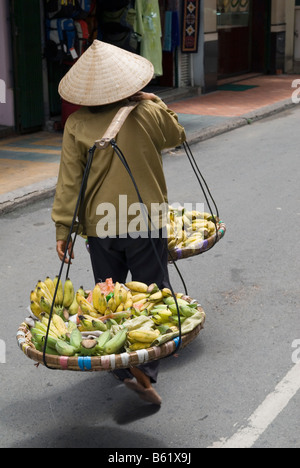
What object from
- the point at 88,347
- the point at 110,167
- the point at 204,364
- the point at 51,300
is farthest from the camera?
the point at 204,364

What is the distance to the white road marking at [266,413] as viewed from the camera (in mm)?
3973

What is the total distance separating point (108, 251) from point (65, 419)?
3.23ft

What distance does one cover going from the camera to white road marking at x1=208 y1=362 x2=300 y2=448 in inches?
156

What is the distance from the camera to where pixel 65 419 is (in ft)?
14.1

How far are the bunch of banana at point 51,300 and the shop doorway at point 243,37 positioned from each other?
14931 mm

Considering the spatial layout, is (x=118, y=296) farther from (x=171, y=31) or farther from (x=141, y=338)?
(x=171, y=31)

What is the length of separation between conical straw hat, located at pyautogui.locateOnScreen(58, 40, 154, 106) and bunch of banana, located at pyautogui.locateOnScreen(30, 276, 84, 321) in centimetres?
102

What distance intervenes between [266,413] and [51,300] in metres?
1.37

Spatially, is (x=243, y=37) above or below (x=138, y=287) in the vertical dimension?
above

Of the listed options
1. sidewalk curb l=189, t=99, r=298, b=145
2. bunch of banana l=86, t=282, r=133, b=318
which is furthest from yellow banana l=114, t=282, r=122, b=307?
sidewalk curb l=189, t=99, r=298, b=145

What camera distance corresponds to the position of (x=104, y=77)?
412 cm

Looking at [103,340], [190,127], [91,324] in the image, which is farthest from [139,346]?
[190,127]

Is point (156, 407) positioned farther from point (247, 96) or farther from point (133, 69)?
point (247, 96)

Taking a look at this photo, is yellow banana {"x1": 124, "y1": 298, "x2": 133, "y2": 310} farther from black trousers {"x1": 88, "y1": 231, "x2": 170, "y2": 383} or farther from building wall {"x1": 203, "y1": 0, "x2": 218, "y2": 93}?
building wall {"x1": 203, "y1": 0, "x2": 218, "y2": 93}
